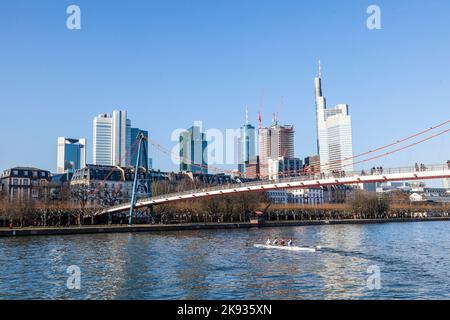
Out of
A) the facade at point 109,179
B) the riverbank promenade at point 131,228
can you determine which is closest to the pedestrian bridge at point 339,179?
the riverbank promenade at point 131,228

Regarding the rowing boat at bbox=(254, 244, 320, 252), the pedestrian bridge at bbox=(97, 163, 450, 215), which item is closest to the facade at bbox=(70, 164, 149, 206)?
the pedestrian bridge at bbox=(97, 163, 450, 215)

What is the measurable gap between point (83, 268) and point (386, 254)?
78.1ft

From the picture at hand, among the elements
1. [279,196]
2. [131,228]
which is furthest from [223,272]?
[279,196]

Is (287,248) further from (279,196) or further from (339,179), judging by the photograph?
(279,196)

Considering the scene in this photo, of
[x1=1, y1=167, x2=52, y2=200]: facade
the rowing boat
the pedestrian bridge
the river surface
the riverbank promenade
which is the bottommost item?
the river surface

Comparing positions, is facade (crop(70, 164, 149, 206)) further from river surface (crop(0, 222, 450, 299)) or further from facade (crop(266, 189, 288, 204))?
river surface (crop(0, 222, 450, 299))

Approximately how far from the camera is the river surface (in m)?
23.8

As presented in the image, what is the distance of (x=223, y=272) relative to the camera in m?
30.2

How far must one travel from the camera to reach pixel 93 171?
14100cm

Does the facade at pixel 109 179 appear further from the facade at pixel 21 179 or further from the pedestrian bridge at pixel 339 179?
the pedestrian bridge at pixel 339 179

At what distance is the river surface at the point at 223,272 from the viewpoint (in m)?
23.8
